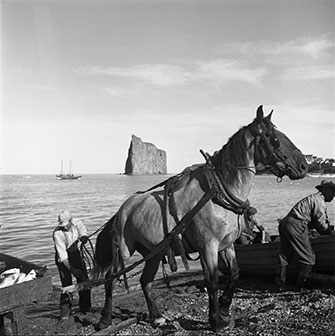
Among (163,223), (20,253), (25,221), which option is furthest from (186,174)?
(25,221)

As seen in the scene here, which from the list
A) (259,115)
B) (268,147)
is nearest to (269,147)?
(268,147)

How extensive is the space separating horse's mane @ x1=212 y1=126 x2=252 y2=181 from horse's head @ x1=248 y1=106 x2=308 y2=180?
181 mm

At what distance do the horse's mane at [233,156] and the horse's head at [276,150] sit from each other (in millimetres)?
181

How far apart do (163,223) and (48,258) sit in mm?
13231

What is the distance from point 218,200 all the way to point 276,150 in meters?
0.99

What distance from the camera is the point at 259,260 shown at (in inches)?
305

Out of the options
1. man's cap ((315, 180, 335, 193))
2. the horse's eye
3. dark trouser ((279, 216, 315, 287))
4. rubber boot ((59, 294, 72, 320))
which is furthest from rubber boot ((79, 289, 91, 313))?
man's cap ((315, 180, 335, 193))

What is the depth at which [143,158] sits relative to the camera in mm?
172500

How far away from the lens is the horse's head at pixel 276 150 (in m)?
4.50

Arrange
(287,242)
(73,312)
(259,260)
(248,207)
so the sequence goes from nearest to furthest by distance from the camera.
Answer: (248,207)
(73,312)
(287,242)
(259,260)

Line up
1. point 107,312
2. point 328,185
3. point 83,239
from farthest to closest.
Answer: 1. point 328,185
2. point 83,239
3. point 107,312

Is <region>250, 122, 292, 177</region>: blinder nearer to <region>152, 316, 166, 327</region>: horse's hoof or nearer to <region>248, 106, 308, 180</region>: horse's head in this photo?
<region>248, 106, 308, 180</region>: horse's head

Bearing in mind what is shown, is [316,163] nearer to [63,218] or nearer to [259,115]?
[259,115]

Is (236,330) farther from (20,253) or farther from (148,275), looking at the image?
(20,253)
